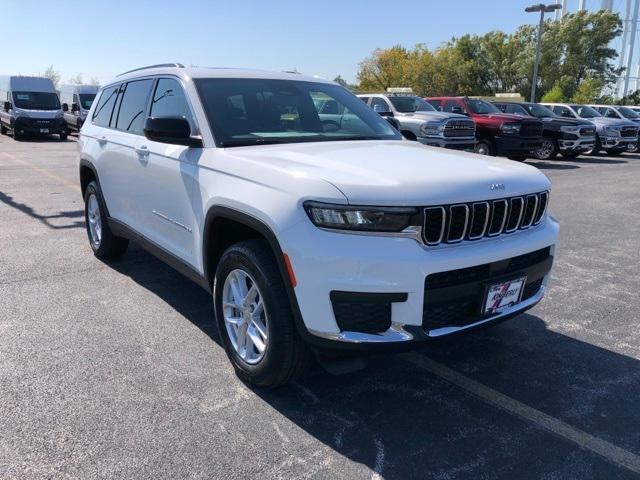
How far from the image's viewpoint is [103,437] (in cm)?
291

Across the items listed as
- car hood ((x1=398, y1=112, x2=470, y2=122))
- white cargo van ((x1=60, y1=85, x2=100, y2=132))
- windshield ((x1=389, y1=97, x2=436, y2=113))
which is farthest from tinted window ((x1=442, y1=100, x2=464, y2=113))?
white cargo van ((x1=60, y1=85, x2=100, y2=132))

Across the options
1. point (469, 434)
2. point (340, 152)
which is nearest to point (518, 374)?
point (469, 434)

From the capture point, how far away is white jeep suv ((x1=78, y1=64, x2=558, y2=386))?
2.78 metres

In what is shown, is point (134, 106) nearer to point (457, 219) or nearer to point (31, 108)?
point (457, 219)

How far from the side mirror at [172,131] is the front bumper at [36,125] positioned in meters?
22.1

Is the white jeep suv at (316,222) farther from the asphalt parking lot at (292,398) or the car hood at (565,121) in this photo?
the car hood at (565,121)

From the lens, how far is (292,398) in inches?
131

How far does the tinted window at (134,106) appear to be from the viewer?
4820 mm

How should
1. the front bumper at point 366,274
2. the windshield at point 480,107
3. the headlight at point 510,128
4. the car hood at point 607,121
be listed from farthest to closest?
1. the car hood at point 607,121
2. the windshield at point 480,107
3. the headlight at point 510,128
4. the front bumper at point 366,274

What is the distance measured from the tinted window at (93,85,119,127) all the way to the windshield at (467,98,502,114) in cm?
1393

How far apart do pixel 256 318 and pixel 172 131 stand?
50.9 inches

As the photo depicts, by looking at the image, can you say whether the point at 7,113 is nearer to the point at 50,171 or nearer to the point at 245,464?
the point at 50,171

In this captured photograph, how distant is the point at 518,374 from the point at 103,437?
8.23ft

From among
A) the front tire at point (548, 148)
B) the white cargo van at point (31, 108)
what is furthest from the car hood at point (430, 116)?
the white cargo van at point (31, 108)
